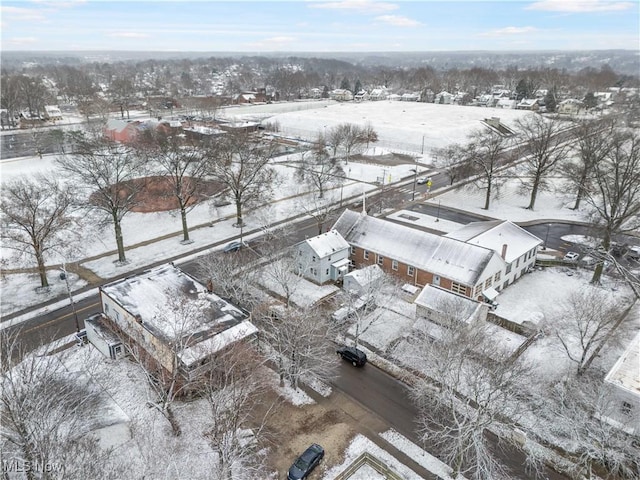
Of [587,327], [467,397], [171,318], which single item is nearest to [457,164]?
[587,327]

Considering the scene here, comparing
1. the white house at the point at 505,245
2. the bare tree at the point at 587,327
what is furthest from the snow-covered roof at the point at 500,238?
the bare tree at the point at 587,327

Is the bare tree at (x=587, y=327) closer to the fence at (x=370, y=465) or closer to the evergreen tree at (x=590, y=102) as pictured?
the fence at (x=370, y=465)

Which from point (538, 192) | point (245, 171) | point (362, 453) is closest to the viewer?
point (362, 453)

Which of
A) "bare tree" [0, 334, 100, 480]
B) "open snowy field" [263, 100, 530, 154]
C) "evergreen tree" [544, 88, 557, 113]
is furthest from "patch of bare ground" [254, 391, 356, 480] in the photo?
"evergreen tree" [544, 88, 557, 113]

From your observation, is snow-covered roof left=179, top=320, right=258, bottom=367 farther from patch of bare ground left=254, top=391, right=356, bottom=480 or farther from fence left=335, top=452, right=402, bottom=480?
fence left=335, top=452, right=402, bottom=480

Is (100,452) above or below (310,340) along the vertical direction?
below

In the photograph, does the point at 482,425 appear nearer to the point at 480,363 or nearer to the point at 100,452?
the point at 480,363

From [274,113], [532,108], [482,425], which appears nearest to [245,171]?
[482,425]
